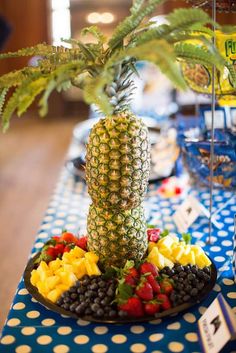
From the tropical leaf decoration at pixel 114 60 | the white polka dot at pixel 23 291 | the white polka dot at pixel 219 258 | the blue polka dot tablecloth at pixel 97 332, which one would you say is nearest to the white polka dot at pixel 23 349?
the blue polka dot tablecloth at pixel 97 332

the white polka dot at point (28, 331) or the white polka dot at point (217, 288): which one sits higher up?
the white polka dot at point (217, 288)

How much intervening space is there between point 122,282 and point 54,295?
16 centimetres

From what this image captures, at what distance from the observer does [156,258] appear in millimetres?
1177

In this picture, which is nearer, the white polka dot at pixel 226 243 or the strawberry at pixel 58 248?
the strawberry at pixel 58 248

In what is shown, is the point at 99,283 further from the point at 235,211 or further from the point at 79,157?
the point at 79,157

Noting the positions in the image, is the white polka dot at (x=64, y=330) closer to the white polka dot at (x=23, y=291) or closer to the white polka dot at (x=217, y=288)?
the white polka dot at (x=23, y=291)

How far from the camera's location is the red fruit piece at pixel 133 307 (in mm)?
1029

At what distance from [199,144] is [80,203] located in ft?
1.75

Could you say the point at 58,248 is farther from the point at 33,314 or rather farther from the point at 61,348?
the point at 61,348

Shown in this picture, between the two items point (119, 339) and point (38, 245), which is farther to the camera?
point (38, 245)

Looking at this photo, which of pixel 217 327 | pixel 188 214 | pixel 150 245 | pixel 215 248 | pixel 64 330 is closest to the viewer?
pixel 217 327

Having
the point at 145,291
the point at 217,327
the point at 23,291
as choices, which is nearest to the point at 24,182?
the point at 23,291

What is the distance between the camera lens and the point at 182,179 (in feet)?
6.44

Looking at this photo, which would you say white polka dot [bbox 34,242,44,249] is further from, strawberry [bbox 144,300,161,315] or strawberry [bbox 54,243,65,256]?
strawberry [bbox 144,300,161,315]
